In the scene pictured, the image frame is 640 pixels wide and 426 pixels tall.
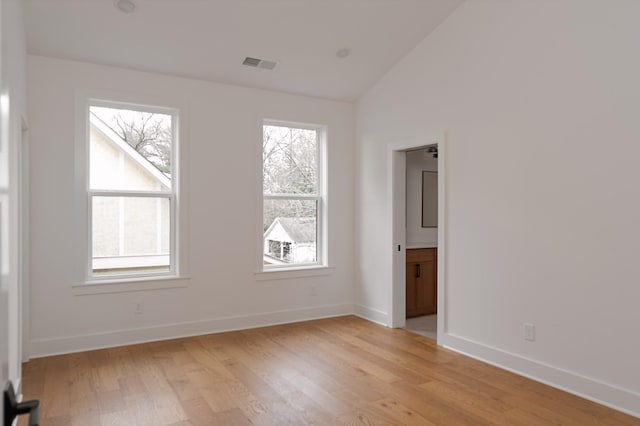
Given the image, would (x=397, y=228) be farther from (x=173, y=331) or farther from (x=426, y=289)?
(x=173, y=331)

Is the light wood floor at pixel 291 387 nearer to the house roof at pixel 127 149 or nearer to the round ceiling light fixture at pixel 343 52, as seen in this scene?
the house roof at pixel 127 149

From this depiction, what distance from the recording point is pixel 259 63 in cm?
457

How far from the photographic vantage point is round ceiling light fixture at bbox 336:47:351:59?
14.9 feet

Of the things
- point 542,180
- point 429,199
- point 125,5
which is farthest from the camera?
point 429,199

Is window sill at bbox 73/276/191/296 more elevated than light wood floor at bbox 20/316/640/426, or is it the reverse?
window sill at bbox 73/276/191/296

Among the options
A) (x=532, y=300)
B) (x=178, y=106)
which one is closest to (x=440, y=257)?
(x=532, y=300)

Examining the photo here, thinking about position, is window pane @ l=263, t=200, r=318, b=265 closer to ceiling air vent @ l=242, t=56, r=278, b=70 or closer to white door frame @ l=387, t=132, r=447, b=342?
white door frame @ l=387, t=132, r=447, b=342

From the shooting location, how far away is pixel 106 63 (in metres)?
4.20

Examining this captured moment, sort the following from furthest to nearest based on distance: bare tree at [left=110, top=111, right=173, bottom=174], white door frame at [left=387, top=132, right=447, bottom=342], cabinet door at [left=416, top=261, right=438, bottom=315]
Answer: cabinet door at [left=416, top=261, right=438, bottom=315]
white door frame at [left=387, top=132, right=447, bottom=342]
bare tree at [left=110, top=111, right=173, bottom=174]

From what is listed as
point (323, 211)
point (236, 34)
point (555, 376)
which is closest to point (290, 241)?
point (323, 211)

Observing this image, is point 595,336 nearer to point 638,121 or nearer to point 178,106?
point 638,121

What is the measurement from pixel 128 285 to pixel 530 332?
11.8ft

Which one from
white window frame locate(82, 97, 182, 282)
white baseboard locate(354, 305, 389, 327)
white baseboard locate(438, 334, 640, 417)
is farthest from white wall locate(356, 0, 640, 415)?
white window frame locate(82, 97, 182, 282)

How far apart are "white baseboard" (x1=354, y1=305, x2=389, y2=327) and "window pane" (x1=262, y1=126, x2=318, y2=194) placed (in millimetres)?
1536
